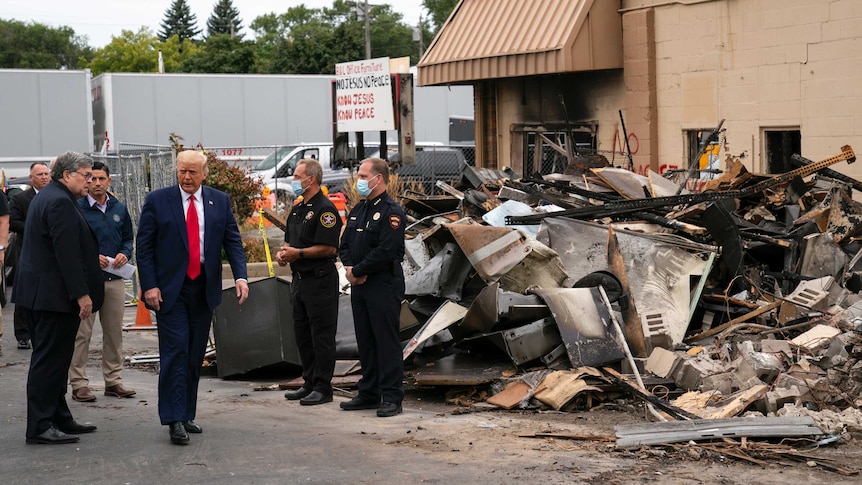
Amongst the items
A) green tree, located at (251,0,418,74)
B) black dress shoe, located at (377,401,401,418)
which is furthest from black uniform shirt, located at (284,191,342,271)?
green tree, located at (251,0,418,74)

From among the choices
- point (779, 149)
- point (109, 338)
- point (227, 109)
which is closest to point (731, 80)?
point (779, 149)

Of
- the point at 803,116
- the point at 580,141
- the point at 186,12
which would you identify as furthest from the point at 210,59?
the point at 186,12

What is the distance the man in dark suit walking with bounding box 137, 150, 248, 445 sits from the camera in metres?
6.55

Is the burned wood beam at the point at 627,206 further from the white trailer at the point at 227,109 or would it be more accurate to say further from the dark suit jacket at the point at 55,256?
the white trailer at the point at 227,109

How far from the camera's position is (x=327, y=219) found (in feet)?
26.0

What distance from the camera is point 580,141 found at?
56.5 ft

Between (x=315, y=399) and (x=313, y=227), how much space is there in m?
1.34

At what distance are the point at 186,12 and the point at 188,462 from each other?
146 metres

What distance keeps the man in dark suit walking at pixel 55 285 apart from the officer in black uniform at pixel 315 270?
1703mm

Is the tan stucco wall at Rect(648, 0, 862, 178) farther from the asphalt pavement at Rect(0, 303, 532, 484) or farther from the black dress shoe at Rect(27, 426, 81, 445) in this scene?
the black dress shoe at Rect(27, 426, 81, 445)

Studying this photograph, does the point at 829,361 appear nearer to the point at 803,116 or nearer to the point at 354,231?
the point at 354,231

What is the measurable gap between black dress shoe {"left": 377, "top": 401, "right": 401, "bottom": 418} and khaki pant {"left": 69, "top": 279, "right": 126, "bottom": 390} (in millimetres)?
2281

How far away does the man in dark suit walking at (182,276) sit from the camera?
6.55m

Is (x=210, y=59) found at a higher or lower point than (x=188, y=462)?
higher
